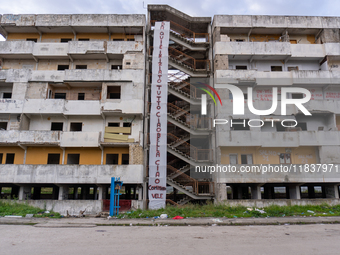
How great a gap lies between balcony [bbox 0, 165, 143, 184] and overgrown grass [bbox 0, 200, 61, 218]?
1.90 metres

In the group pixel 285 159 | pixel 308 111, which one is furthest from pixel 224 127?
pixel 308 111

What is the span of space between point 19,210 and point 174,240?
13.6 meters

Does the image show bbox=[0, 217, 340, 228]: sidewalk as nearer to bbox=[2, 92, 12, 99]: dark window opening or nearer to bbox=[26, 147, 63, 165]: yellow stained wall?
bbox=[26, 147, 63, 165]: yellow stained wall

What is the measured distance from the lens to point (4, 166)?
19891mm

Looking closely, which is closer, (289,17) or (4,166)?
(4,166)

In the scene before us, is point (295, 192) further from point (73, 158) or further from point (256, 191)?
point (73, 158)

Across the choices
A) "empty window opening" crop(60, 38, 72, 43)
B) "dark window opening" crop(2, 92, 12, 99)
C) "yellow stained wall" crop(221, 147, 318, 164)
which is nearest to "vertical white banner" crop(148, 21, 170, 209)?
"yellow stained wall" crop(221, 147, 318, 164)

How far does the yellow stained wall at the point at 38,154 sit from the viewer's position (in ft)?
70.3

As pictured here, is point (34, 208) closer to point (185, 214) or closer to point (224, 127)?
point (185, 214)

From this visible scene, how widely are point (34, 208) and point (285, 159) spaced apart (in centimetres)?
2192

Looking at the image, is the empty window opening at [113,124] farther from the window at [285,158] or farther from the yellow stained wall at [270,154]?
the window at [285,158]

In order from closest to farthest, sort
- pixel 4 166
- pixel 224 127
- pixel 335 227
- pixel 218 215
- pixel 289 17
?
pixel 335 227
pixel 218 215
pixel 4 166
pixel 224 127
pixel 289 17

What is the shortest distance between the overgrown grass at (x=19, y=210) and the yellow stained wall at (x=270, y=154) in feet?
49.1

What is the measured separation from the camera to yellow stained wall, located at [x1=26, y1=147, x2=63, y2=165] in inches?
844
